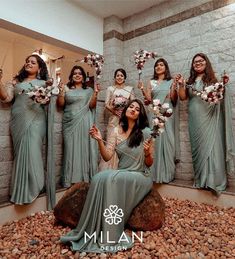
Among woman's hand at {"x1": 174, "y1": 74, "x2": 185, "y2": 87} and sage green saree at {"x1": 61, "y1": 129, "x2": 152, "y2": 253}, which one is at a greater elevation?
woman's hand at {"x1": 174, "y1": 74, "x2": 185, "y2": 87}

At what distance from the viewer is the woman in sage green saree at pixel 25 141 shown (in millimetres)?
2664

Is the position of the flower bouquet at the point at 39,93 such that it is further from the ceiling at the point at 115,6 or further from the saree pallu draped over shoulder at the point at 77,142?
the ceiling at the point at 115,6

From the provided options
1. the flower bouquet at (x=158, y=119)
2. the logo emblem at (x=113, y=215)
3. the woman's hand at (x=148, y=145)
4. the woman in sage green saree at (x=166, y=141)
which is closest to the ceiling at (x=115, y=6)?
the woman in sage green saree at (x=166, y=141)

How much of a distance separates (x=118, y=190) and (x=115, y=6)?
124 inches

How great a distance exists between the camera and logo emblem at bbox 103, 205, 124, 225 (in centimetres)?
194

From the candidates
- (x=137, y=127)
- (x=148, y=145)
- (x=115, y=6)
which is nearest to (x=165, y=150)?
(x=137, y=127)

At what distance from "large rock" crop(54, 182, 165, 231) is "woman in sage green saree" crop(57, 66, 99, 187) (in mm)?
816

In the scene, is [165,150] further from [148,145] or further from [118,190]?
[118,190]

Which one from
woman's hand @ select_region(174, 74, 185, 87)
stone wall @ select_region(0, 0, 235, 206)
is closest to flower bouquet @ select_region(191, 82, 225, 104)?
woman's hand @ select_region(174, 74, 185, 87)

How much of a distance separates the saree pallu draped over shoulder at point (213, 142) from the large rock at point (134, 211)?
36.9 inches

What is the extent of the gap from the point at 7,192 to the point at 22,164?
0.38 meters

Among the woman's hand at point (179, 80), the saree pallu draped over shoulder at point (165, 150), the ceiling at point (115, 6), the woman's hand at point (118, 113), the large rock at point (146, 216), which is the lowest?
the large rock at point (146, 216)

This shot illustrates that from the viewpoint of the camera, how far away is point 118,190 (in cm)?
204

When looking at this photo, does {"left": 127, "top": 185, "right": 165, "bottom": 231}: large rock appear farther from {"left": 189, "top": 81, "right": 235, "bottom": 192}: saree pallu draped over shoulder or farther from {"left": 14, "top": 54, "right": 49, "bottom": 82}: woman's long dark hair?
{"left": 14, "top": 54, "right": 49, "bottom": 82}: woman's long dark hair
